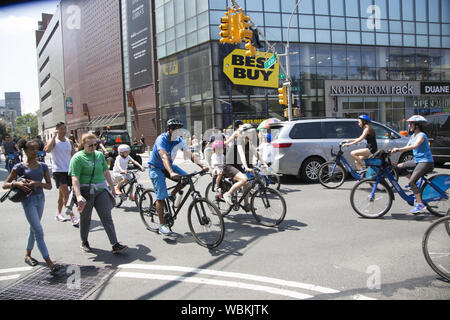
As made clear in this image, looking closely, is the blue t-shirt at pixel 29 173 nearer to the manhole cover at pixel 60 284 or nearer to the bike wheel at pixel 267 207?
the manhole cover at pixel 60 284

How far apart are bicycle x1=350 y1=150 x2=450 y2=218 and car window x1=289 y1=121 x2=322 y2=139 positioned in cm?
384

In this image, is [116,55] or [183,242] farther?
[116,55]

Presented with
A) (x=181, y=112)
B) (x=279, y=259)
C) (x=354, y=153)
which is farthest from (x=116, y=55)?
(x=279, y=259)

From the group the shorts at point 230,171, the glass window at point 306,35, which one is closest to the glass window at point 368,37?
the glass window at point 306,35

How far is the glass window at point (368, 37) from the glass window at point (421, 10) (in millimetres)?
5245

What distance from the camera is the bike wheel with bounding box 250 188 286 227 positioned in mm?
5598

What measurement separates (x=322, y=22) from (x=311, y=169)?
24.0 meters

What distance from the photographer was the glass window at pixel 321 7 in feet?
95.1

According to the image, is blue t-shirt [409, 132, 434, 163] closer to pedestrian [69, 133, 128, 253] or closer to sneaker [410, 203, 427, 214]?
sneaker [410, 203, 427, 214]

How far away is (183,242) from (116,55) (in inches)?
1614

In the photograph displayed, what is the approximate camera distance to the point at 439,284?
11.2 ft

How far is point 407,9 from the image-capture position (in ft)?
102

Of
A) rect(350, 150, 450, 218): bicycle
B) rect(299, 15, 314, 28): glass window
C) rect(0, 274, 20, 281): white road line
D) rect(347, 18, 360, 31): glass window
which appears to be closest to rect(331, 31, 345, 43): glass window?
rect(347, 18, 360, 31): glass window
